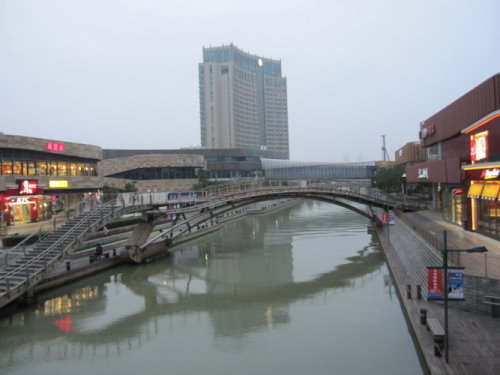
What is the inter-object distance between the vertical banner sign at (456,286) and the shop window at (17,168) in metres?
34.2

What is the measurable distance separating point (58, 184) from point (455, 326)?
36.0m

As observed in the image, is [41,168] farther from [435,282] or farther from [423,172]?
[435,282]

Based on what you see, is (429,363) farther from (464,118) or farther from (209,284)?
(464,118)

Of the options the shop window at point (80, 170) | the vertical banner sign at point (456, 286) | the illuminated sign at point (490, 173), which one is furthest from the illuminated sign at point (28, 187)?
the illuminated sign at point (490, 173)

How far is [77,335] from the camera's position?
15.4 metres

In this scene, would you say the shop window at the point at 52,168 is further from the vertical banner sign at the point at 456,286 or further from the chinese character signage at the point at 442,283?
the vertical banner sign at the point at 456,286

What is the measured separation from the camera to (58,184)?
37.5m

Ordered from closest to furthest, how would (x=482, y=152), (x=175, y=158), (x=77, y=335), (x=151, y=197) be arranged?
(x=77, y=335), (x=482, y=152), (x=151, y=197), (x=175, y=158)

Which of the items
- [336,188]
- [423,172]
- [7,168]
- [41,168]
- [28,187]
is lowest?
[336,188]

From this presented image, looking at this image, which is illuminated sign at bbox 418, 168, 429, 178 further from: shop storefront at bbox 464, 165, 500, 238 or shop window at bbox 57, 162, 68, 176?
shop window at bbox 57, 162, 68, 176

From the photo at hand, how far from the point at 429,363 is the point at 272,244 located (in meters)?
24.1

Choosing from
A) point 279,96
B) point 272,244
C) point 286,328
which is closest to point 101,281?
point 286,328

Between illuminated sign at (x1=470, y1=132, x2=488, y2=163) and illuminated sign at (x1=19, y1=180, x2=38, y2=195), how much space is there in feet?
110

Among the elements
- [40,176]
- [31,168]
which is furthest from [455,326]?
[31,168]
